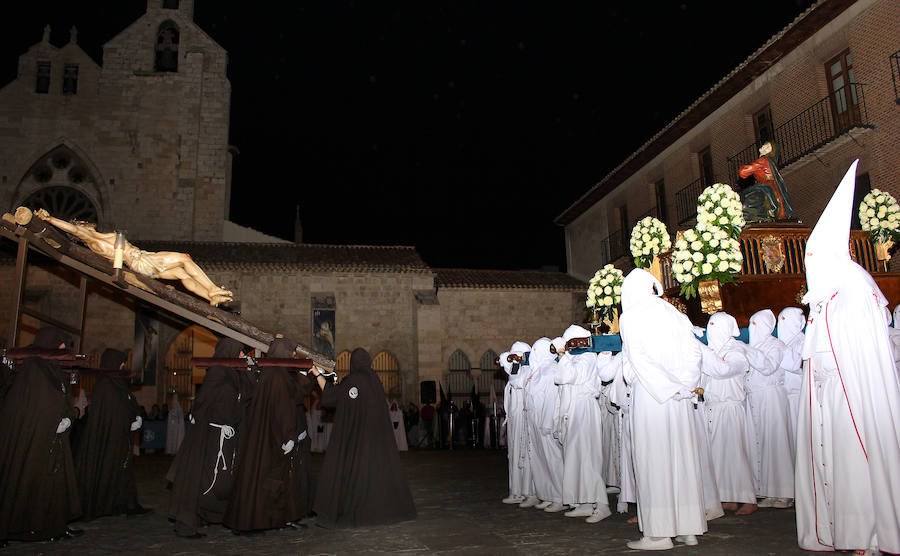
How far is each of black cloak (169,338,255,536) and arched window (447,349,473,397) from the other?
58.2ft

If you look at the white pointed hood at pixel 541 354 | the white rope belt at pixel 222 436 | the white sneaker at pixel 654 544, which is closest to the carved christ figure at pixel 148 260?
the white rope belt at pixel 222 436

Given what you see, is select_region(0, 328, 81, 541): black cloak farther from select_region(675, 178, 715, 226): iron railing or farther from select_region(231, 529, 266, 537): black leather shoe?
select_region(675, 178, 715, 226): iron railing

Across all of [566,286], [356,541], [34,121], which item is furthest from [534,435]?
[34,121]

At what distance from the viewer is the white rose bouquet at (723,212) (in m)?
9.27

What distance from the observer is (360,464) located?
6992 mm

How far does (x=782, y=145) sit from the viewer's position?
56.3 feet

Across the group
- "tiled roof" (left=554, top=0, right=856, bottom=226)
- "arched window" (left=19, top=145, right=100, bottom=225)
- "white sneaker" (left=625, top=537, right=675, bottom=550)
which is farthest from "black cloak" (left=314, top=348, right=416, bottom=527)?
"arched window" (left=19, top=145, right=100, bottom=225)

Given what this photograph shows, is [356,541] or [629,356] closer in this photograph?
[629,356]

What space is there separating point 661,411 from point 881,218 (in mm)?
7763

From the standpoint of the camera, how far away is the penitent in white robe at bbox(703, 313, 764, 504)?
6.66m

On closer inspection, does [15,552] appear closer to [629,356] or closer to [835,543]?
[629,356]

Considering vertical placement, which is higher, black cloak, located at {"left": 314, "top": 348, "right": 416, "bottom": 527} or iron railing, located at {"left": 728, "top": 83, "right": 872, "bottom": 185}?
iron railing, located at {"left": 728, "top": 83, "right": 872, "bottom": 185}

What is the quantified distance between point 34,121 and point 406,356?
19.3 metres

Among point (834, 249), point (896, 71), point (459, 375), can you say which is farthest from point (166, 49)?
point (834, 249)
